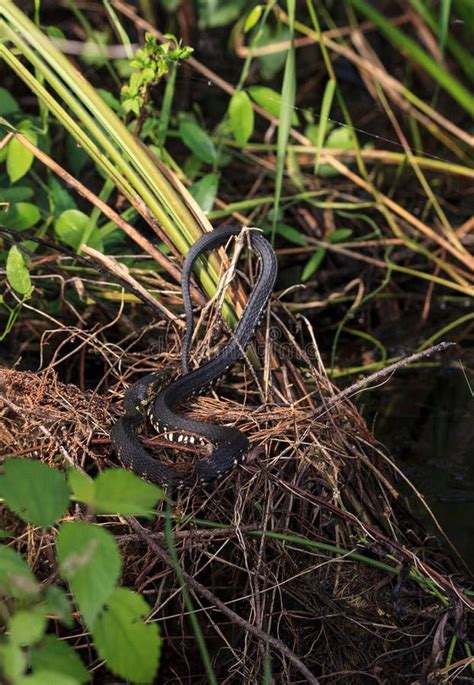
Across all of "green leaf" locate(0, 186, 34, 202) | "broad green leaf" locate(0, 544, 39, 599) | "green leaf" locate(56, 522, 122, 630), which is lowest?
"broad green leaf" locate(0, 544, 39, 599)

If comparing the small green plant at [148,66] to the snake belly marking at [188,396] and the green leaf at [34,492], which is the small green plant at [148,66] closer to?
the snake belly marking at [188,396]

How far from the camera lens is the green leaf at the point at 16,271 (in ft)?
10.4

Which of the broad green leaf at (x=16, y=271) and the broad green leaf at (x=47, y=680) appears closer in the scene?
the broad green leaf at (x=47, y=680)

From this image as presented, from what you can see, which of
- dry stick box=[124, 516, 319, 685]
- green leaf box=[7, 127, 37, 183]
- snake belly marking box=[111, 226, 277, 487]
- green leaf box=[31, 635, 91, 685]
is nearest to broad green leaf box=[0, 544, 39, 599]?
green leaf box=[31, 635, 91, 685]

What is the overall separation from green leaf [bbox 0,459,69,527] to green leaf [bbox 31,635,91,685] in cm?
26

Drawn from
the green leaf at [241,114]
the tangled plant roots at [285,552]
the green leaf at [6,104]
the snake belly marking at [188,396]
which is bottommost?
the tangled plant roots at [285,552]

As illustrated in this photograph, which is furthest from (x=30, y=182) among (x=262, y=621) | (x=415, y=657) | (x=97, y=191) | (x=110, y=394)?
(x=415, y=657)

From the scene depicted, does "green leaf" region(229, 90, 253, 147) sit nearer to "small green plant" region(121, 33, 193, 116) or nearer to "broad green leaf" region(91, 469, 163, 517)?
"small green plant" region(121, 33, 193, 116)

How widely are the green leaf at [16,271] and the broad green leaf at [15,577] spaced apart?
1462 millimetres

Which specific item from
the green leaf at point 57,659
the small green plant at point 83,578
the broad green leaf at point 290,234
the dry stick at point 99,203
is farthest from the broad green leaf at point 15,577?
the broad green leaf at point 290,234

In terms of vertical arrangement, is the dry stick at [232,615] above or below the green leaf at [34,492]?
below

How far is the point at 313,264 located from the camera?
4574mm

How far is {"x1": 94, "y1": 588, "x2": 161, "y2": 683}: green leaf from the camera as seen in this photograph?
1.85 m

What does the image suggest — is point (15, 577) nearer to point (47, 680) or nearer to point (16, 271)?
point (47, 680)
